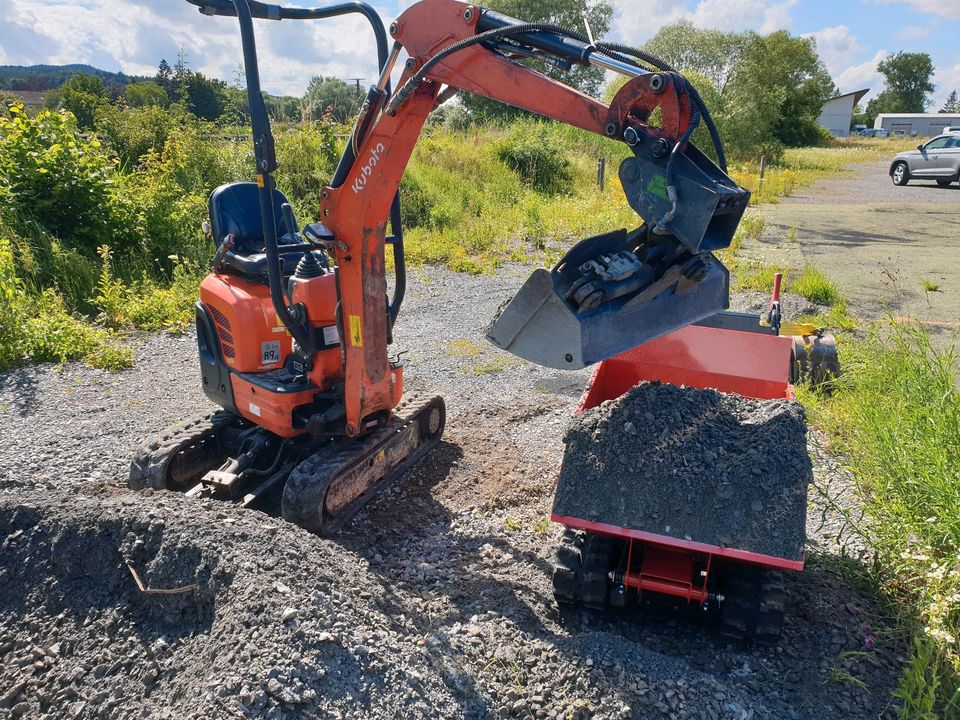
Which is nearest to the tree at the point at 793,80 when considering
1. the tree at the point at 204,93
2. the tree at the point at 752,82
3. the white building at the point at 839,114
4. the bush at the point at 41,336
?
the tree at the point at 752,82

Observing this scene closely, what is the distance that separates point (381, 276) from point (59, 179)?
6781 millimetres

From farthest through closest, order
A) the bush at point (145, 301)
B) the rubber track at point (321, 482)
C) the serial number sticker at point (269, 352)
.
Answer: the bush at point (145, 301)
the serial number sticker at point (269, 352)
the rubber track at point (321, 482)

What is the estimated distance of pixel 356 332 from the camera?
4051 millimetres

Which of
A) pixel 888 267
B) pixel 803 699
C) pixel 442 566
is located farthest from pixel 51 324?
pixel 888 267

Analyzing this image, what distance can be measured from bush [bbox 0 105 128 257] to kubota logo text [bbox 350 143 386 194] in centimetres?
664

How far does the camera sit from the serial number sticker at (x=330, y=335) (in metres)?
4.23

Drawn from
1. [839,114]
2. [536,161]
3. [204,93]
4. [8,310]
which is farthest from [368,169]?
[839,114]

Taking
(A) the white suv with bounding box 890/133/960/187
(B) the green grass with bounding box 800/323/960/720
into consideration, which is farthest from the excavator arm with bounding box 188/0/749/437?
(A) the white suv with bounding box 890/133/960/187

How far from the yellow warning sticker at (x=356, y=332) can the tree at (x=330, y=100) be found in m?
10.6

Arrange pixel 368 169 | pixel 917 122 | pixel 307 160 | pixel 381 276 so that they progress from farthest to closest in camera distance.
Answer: pixel 917 122
pixel 307 160
pixel 381 276
pixel 368 169

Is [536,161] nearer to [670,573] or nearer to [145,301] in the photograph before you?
[145,301]

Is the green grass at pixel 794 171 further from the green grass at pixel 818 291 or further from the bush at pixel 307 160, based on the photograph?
the bush at pixel 307 160

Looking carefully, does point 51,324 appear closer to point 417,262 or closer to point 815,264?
point 417,262

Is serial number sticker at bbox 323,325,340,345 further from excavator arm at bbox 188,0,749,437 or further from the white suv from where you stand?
the white suv
